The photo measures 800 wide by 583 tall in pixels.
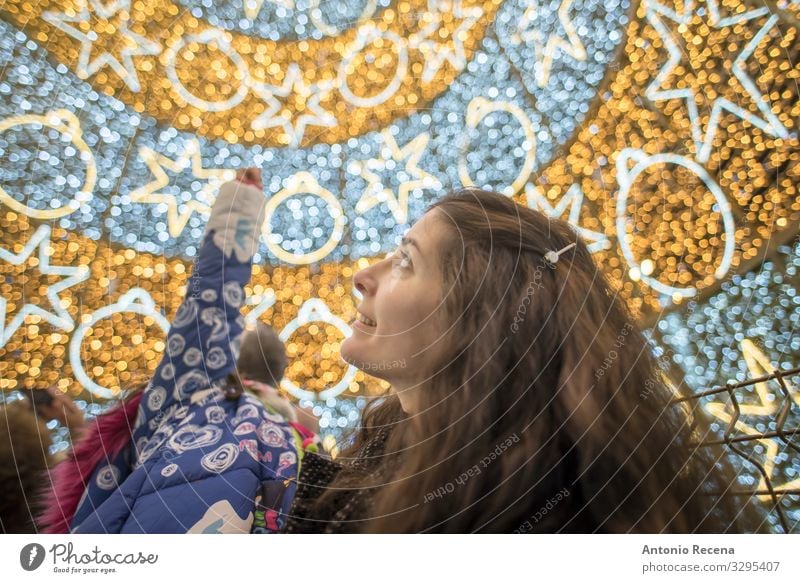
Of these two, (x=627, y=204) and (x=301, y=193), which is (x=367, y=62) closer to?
(x=301, y=193)

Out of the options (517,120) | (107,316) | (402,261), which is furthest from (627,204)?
(107,316)

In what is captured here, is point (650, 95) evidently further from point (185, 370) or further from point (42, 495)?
point (42, 495)

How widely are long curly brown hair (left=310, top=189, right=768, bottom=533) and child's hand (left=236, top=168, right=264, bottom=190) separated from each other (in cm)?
16

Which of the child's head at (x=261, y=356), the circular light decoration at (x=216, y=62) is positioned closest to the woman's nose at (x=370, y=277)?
the child's head at (x=261, y=356)

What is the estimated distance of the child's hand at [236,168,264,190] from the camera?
496mm

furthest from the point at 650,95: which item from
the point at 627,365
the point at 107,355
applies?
the point at 107,355

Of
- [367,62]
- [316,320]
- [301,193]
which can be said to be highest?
[367,62]

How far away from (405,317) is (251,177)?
7.2 inches

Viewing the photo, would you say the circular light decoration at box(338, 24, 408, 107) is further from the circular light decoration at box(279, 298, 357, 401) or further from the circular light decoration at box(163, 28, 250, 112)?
the circular light decoration at box(279, 298, 357, 401)

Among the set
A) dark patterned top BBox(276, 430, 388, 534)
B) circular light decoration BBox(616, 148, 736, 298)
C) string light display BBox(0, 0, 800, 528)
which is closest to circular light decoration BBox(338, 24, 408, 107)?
string light display BBox(0, 0, 800, 528)

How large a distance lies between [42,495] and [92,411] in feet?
0.23

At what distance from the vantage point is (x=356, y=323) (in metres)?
0.45

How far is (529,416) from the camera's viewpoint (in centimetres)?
41

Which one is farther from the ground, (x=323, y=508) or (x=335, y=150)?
(x=335, y=150)
